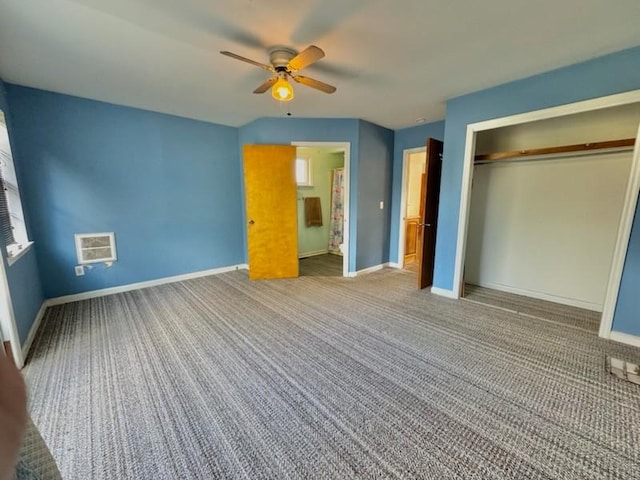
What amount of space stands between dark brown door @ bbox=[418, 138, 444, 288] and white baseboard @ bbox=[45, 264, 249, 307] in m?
2.94

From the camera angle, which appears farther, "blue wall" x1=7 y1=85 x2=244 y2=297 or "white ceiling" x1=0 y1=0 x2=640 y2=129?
"blue wall" x1=7 y1=85 x2=244 y2=297

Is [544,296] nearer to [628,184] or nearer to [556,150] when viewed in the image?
[628,184]

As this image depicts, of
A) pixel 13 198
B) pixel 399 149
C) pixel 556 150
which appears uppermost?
pixel 399 149

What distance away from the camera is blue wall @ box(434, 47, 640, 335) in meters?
2.15

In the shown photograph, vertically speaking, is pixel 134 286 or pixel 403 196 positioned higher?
pixel 403 196

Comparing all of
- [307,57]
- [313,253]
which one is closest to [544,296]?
[307,57]

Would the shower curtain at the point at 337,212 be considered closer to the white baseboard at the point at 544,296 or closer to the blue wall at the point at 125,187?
the blue wall at the point at 125,187

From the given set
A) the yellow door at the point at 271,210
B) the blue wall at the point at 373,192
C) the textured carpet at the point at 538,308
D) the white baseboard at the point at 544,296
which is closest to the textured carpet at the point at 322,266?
the yellow door at the point at 271,210

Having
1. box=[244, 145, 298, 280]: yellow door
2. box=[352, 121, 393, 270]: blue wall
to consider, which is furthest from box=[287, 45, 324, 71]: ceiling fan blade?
box=[352, 121, 393, 270]: blue wall

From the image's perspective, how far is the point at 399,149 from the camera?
446 cm

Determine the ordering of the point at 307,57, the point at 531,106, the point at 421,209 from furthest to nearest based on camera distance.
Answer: the point at 421,209, the point at 531,106, the point at 307,57

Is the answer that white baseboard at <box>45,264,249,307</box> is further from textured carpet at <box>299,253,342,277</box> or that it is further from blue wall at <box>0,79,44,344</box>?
textured carpet at <box>299,253,342,277</box>

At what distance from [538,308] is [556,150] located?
1.79 meters

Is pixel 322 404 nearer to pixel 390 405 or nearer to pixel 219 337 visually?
A: pixel 390 405
